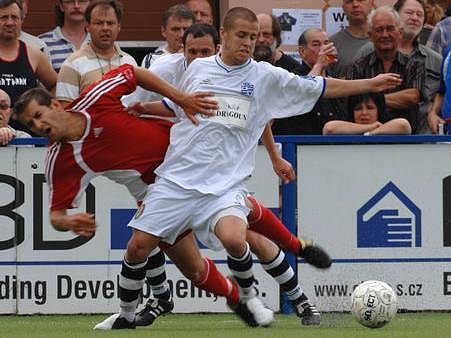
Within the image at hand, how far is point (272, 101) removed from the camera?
9.64 meters

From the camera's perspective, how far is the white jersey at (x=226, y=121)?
932 cm

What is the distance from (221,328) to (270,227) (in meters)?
A: 0.84

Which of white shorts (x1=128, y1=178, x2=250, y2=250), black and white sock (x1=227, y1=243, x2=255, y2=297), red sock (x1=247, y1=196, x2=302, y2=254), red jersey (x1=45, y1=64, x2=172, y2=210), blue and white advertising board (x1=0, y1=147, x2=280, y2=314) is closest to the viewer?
red jersey (x1=45, y1=64, x2=172, y2=210)

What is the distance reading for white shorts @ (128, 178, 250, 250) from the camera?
30.3ft

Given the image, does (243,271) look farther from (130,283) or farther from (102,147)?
(102,147)

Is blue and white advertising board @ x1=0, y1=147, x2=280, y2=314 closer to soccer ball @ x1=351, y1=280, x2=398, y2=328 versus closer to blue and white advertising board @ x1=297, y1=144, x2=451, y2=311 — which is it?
blue and white advertising board @ x1=297, y1=144, x2=451, y2=311

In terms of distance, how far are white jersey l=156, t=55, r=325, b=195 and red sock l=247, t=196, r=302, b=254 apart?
38 centimetres

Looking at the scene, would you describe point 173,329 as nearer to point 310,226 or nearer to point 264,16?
point 310,226

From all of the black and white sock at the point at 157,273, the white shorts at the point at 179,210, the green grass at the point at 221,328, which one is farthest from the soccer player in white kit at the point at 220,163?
the black and white sock at the point at 157,273

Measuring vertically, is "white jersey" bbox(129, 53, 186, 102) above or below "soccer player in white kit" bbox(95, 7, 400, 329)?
above

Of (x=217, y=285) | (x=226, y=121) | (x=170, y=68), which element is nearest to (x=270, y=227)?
(x=217, y=285)

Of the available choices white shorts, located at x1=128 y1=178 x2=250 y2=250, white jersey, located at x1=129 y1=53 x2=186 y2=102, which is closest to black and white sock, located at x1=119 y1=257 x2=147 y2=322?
white shorts, located at x1=128 y1=178 x2=250 y2=250

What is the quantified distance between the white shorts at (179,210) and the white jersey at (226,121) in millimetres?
67

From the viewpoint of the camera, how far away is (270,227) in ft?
31.9
